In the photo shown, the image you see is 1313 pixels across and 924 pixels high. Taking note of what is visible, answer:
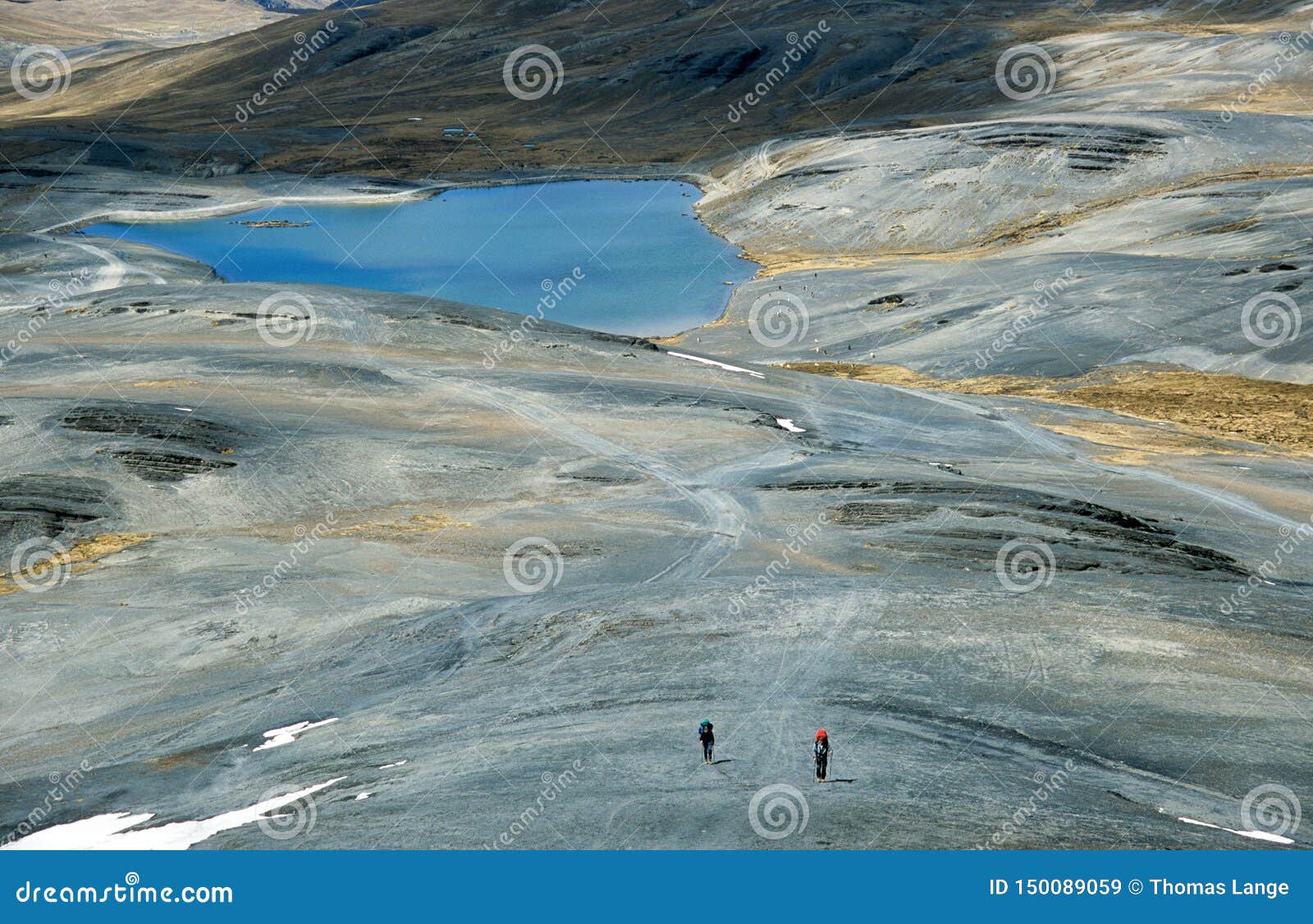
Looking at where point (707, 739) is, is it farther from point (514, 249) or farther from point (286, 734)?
point (514, 249)

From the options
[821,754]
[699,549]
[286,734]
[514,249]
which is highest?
[514,249]

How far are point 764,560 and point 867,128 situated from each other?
94885 mm

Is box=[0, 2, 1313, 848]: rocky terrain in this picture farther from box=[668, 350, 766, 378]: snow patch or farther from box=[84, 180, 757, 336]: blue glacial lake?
box=[84, 180, 757, 336]: blue glacial lake

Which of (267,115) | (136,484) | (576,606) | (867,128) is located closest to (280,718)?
(576,606)

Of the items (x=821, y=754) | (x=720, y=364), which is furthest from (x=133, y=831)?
(x=720, y=364)

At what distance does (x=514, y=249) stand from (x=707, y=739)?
82355mm

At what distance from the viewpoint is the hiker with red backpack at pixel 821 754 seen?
1725cm

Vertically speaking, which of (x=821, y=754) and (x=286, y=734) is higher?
(x=286, y=734)

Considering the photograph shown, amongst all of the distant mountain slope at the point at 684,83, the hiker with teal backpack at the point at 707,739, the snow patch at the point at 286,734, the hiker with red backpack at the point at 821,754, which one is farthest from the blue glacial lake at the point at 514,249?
the hiker with red backpack at the point at 821,754

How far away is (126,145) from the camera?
129375 mm

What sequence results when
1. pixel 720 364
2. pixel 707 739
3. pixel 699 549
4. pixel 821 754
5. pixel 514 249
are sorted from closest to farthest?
pixel 821 754 → pixel 707 739 → pixel 699 549 → pixel 720 364 → pixel 514 249

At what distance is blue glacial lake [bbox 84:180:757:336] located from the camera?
3155 inches

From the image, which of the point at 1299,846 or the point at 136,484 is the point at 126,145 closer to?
the point at 136,484

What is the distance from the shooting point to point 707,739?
18.4 metres
